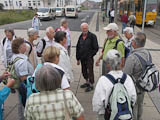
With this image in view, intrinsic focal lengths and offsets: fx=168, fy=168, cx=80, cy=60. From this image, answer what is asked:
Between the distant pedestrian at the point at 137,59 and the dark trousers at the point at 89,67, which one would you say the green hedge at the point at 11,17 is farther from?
the distant pedestrian at the point at 137,59

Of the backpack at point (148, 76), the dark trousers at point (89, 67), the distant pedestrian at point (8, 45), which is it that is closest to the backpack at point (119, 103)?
the backpack at point (148, 76)

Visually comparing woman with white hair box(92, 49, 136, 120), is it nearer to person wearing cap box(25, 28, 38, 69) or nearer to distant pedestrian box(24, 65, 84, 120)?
distant pedestrian box(24, 65, 84, 120)

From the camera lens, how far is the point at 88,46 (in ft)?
13.5

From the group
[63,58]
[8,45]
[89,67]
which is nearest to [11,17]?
[8,45]

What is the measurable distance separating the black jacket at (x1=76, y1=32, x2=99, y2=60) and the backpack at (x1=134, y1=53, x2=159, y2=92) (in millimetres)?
1678

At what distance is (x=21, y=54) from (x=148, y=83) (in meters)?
2.01

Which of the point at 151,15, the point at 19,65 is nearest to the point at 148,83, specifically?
the point at 19,65

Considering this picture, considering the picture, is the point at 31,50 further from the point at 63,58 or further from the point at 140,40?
the point at 140,40

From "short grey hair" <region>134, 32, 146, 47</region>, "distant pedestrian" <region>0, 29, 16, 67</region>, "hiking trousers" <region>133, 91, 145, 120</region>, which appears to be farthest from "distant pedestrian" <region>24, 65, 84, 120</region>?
"distant pedestrian" <region>0, 29, 16, 67</region>

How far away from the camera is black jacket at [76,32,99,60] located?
4.08 meters

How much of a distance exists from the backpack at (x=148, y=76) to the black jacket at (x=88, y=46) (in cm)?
168

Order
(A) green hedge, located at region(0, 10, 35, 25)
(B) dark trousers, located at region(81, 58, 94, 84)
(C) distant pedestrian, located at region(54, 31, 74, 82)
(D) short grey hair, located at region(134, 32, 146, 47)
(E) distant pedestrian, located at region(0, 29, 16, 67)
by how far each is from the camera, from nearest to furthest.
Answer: (D) short grey hair, located at region(134, 32, 146, 47)
(C) distant pedestrian, located at region(54, 31, 74, 82)
(E) distant pedestrian, located at region(0, 29, 16, 67)
(B) dark trousers, located at region(81, 58, 94, 84)
(A) green hedge, located at region(0, 10, 35, 25)

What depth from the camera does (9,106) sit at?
3.78 meters

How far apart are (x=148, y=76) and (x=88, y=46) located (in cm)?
192
